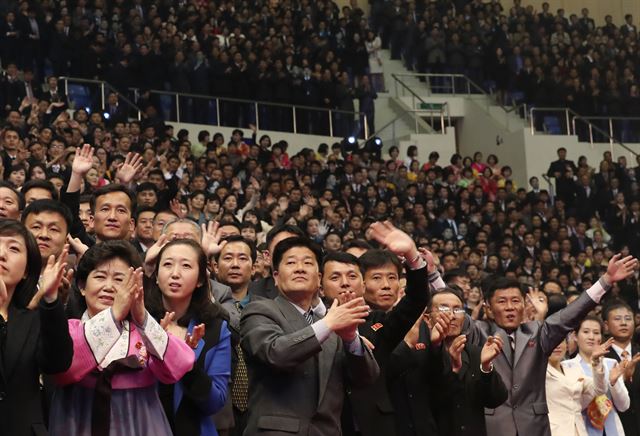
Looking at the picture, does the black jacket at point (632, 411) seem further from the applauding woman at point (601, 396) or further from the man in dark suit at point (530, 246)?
the man in dark suit at point (530, 246)

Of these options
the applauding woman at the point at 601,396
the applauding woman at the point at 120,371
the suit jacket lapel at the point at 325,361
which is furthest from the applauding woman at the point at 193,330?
the applauding woman at the point at 601,396

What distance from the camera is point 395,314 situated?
532 cm

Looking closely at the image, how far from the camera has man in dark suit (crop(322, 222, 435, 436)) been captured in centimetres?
519

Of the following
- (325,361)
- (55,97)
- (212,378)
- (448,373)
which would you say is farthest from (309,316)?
(55,97)

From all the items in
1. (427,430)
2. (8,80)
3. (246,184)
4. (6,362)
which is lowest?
(427,430)


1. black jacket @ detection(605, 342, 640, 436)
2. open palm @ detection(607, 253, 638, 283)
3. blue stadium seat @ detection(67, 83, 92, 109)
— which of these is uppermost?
blue stadium seat @ detection(67, 83, 92, 109)

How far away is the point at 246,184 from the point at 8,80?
10.1ft

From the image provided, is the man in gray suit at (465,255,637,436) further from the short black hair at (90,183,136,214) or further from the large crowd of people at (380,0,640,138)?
the large crowd of people at (380,0,640,138)

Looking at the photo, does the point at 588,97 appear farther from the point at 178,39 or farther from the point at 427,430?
the point at 427,430

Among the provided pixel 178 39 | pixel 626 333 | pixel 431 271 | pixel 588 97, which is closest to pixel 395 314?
pixel 431 271

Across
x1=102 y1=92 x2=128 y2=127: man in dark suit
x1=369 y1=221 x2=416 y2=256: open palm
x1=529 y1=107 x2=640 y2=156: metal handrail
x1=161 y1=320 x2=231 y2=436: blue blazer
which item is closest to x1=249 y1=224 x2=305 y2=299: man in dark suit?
x1=369 y1=221 x2=416 y2=256: open palm

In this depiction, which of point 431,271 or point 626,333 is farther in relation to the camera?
point 626,333

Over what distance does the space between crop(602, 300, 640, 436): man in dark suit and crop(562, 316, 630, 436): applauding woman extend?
295 mm

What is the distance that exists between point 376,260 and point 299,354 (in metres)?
1.46
